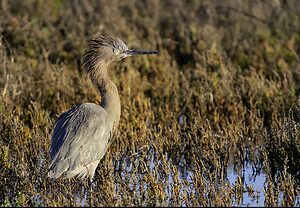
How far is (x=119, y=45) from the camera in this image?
7793 mm

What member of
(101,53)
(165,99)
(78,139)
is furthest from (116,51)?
(165,99)

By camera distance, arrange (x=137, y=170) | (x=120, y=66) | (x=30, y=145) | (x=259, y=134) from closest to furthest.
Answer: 1. (x=137, y=170)
2. (x=30, y=145)
3. (x=259, y=134)
4. (x=120, y=66)

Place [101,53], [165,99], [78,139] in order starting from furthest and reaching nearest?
[165,99], [101,53], [78,139]

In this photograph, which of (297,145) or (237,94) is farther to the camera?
(237,94)

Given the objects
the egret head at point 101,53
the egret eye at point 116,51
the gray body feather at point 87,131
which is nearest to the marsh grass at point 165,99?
the gray body feather at point 87,131

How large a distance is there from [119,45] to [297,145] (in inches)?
85.4

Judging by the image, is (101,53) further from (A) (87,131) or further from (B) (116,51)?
(A) (87,131)

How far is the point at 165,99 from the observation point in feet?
32.8

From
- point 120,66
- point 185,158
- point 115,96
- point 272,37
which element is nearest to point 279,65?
point 272,37

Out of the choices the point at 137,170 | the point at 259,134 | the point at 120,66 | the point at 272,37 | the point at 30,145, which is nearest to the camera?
the point at 137,170

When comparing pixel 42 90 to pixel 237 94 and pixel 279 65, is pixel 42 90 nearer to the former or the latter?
pixel 237 94

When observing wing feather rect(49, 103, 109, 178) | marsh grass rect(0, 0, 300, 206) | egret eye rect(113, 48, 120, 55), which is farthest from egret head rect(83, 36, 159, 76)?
marsh grass rect(0, 0, 300, 206)

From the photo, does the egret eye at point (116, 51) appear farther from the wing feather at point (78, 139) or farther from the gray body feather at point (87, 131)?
the wing feather at point (78, 139)

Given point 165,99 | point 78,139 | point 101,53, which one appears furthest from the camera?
point 165,99
